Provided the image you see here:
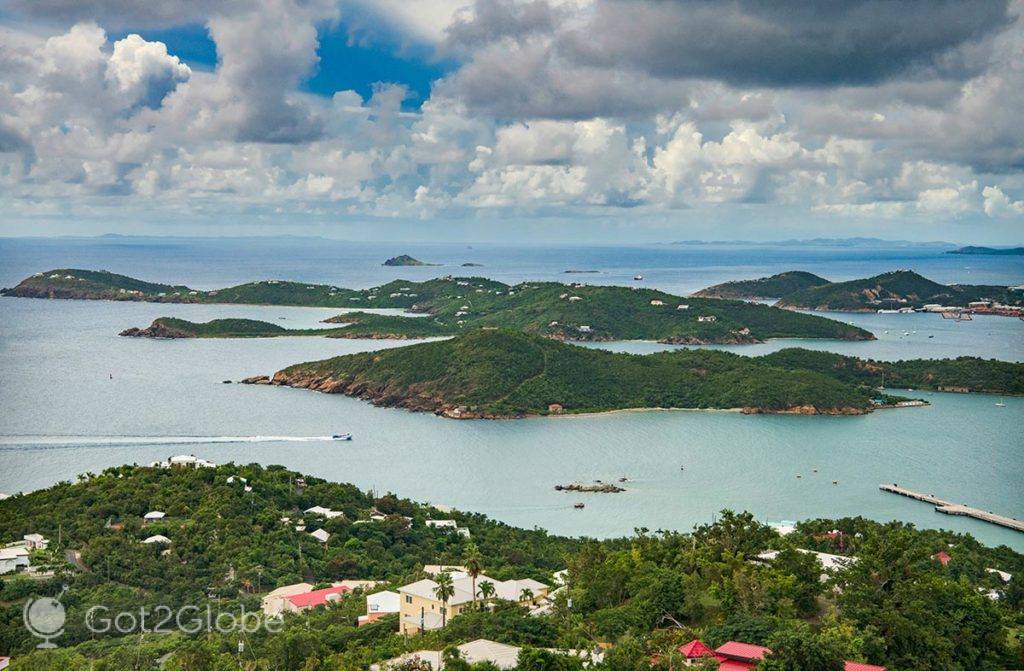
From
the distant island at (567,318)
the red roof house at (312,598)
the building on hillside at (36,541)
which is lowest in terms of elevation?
the red roof house at (312,598)

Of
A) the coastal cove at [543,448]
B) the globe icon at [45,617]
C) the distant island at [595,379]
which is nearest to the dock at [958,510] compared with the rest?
the coastal cove at [543,448]

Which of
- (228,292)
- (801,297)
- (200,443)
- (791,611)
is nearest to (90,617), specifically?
(791,611)

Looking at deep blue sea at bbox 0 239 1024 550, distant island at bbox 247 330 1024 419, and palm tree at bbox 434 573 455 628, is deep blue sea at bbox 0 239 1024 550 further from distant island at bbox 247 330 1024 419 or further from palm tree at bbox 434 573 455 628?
palm tree at bbox 434 573 455 628

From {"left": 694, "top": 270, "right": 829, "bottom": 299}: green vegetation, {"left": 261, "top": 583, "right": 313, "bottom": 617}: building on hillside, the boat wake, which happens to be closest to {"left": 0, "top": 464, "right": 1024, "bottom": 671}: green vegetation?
{"left": 261, "top": 583, "right": 313, "bottom": 617}: building on hillside

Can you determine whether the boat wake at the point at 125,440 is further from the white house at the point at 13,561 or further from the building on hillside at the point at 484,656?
the building on hillside at the point at 484,656

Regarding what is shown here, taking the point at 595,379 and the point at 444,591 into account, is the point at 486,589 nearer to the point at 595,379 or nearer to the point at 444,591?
the point at 444,591

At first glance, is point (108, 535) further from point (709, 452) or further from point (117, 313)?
point (117, 313)
